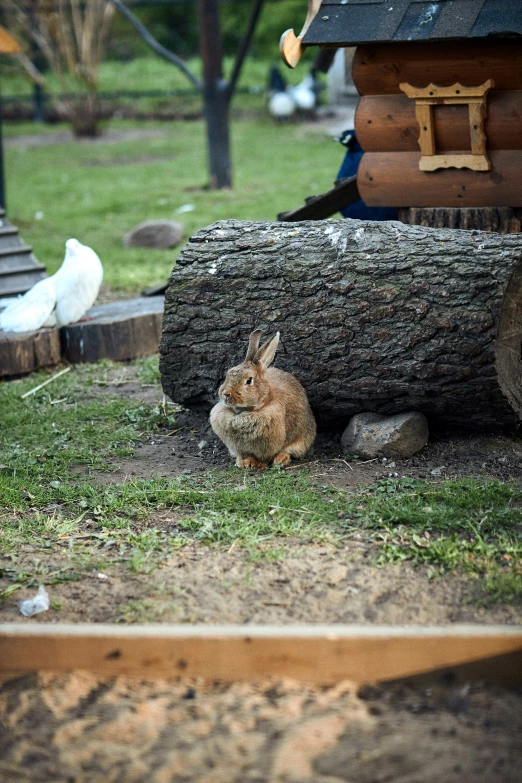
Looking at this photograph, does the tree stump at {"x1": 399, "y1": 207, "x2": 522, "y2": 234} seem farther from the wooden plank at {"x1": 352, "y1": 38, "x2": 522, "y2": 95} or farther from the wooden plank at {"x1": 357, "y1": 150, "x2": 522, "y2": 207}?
the wooden plank at {"x1": 352, "y1": 38, "x2": 522, "y2": 95}

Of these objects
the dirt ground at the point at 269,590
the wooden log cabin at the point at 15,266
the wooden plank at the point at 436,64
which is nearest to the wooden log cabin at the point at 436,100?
the wooden plank at the point at 436,64

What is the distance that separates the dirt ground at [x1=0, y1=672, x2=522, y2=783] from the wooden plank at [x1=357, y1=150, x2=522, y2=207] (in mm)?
3591

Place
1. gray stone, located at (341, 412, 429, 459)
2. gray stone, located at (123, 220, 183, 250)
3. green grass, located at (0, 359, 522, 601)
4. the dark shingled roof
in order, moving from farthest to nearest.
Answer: gray stone, located at (123, 220, 183, 250) → the dark shingled roof → gray stone, located at (341, 412, 429, 459) → green grass, located at (0, 359, 522, 601)

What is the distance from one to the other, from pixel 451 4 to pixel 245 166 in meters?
9.22

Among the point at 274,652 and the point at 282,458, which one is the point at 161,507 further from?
the point at 274,652

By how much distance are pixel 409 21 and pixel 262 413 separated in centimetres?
264

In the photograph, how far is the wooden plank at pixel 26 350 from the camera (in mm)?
6359

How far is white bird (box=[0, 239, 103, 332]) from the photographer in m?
6.45

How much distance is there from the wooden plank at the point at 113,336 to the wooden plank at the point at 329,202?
1285 millimetres

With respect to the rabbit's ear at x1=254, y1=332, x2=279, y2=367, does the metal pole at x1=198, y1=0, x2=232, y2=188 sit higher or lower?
higher

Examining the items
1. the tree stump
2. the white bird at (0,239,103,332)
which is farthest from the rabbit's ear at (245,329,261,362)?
the white bird at (0,239,103,332)

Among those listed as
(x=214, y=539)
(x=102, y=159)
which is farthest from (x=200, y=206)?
(x=214, y=539)

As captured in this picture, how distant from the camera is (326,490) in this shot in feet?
13.9

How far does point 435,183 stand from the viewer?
5.68 metres
